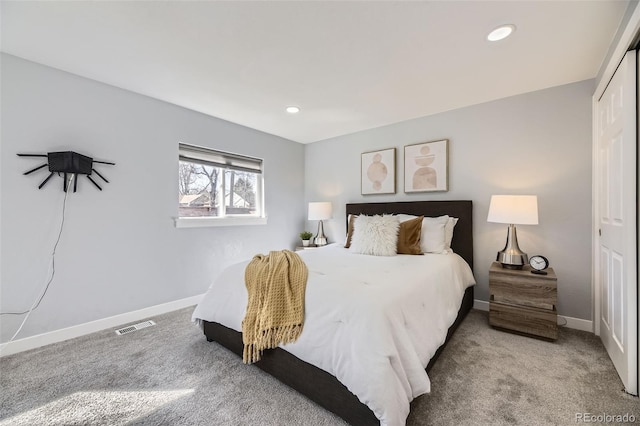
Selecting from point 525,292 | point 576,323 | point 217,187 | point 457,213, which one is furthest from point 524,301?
point 217,187

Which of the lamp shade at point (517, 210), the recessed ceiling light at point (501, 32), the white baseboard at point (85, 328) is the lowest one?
the white baseboard at point (85, 328)

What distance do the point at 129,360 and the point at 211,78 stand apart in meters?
2.50

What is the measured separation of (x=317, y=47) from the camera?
6.53 ft

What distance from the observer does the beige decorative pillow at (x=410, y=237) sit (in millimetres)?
2734

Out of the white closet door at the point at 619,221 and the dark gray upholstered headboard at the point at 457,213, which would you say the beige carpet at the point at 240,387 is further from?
the dark gray upholstered headboard at the point at 457,213

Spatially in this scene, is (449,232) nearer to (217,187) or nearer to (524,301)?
(524,301)

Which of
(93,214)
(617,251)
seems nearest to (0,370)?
(93,214)

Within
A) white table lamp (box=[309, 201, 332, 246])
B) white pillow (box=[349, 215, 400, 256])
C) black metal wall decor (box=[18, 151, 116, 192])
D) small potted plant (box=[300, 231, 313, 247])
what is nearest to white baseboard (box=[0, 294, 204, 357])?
black metal wall decor (box=[18, 151, 116, 192])

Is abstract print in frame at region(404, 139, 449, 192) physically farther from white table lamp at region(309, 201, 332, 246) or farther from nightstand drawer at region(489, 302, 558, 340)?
Answer: nightstand drawer at region(489, 302, 558, 340)

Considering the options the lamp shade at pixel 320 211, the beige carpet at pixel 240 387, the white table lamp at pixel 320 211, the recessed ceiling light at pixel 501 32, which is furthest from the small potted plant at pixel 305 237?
the recessed ceiling light at pixel 501 32

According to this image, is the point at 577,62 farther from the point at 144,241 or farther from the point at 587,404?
the point at 144,241

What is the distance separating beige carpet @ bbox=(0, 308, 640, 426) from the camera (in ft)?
4.74

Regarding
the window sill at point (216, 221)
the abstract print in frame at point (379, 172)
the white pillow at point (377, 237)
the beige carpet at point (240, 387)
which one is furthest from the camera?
the abstract print in frame at point (379, 172)

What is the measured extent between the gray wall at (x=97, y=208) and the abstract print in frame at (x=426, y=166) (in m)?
2.53
